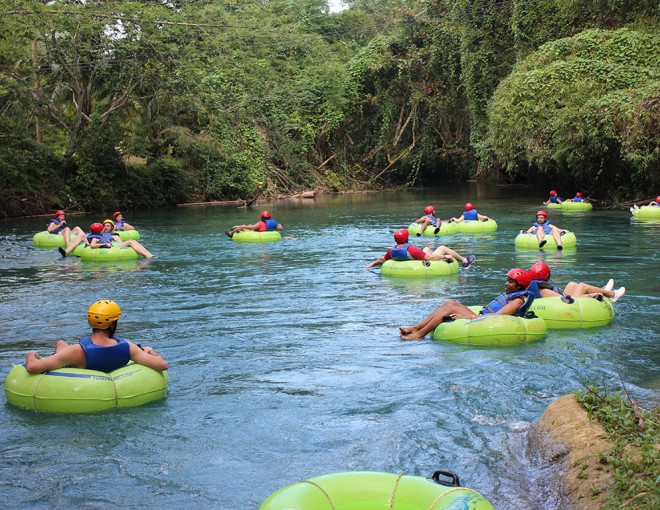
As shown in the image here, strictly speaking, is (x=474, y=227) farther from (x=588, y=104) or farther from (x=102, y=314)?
(x=102, y=314)

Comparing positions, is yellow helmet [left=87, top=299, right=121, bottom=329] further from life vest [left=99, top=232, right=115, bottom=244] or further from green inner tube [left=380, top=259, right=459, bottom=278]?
life vest [left=99, top=232, right=115, bottom=244]

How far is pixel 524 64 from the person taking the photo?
26859 millimetres

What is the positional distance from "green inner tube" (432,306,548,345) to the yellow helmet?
13.6 feet

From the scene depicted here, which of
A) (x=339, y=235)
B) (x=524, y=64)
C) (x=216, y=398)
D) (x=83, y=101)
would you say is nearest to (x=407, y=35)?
(x=524, y=64)

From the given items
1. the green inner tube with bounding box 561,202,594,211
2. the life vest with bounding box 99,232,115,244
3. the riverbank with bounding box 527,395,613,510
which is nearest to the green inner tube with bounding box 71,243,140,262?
the life vest with bounding box 99,232,115,244

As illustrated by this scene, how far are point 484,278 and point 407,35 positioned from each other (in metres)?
29.8

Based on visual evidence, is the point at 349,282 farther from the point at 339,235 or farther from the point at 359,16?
the point at 359,16

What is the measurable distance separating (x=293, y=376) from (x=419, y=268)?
20.0ft

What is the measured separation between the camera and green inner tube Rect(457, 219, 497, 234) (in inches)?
822

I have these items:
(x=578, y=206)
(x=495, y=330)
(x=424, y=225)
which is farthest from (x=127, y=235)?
(x=578, y=206)

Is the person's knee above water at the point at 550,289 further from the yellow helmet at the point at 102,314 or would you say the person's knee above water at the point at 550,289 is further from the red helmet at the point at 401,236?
the yellow helmet at the point at 102,314

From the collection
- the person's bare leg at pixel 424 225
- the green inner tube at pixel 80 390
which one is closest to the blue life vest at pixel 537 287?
the green inner tube at pixel 80 390

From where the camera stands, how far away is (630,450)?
16.0ft

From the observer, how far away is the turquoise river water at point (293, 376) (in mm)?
6012
